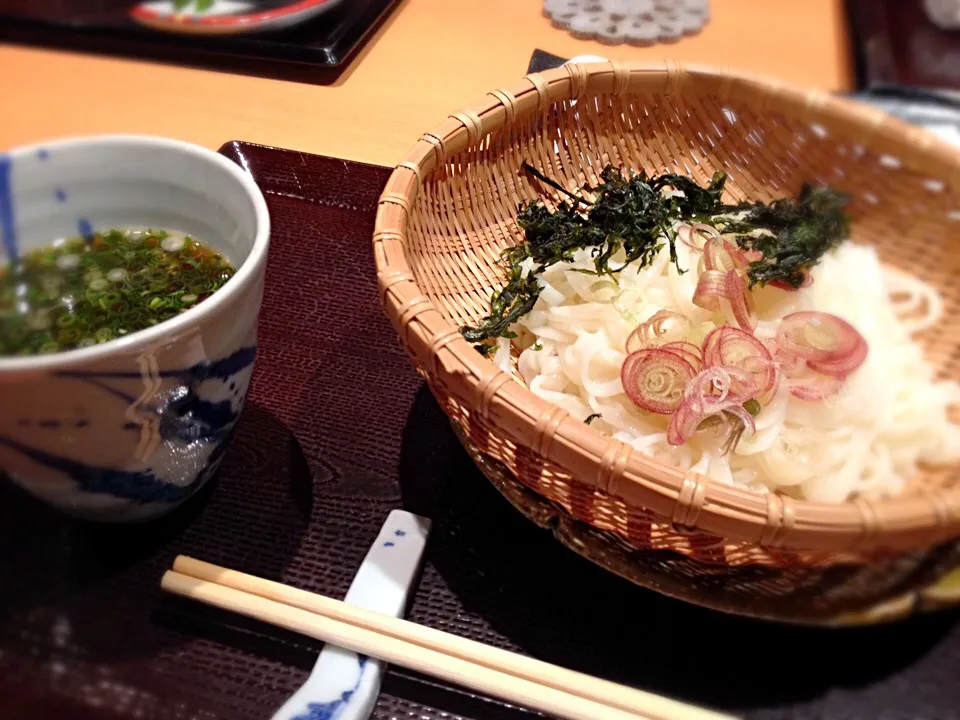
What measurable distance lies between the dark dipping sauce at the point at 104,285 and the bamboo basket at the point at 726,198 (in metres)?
0.20

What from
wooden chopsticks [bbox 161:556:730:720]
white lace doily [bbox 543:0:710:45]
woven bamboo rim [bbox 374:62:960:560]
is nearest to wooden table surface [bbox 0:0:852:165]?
white lace doily [bbox 543:0:710:45]

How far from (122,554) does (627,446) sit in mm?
543

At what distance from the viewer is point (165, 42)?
150 centimetres

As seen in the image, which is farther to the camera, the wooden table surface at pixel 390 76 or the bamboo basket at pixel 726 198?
the wooden table surface at pixel 390 76

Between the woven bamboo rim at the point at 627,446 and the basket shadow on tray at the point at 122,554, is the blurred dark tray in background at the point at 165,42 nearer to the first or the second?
the woven bamboo rim at the point at 627,446

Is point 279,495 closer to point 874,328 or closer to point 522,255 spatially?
point 522,255

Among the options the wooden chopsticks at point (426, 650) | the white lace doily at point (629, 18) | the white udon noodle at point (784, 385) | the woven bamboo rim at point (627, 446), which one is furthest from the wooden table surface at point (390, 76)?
the wooden chopsticks at point (426, 650)

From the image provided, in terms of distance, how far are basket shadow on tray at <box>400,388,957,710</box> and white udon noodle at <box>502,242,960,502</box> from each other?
5.6 inches

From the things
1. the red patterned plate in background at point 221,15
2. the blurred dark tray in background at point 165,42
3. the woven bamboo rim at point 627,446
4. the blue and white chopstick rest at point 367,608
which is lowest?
the blue and white chopstick rest at point 367,608

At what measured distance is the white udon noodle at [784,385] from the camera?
718 millimetres

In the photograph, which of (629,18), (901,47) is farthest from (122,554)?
(901,47)

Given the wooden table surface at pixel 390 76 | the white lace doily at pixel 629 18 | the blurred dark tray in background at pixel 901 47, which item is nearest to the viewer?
the wooden table surface at pixel 390 76

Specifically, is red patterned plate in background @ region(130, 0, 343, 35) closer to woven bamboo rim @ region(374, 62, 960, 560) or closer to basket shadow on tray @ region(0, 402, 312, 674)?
woven bamboo rim @ region(374, 62, 960, 560)

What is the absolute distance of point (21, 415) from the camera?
54 cm
